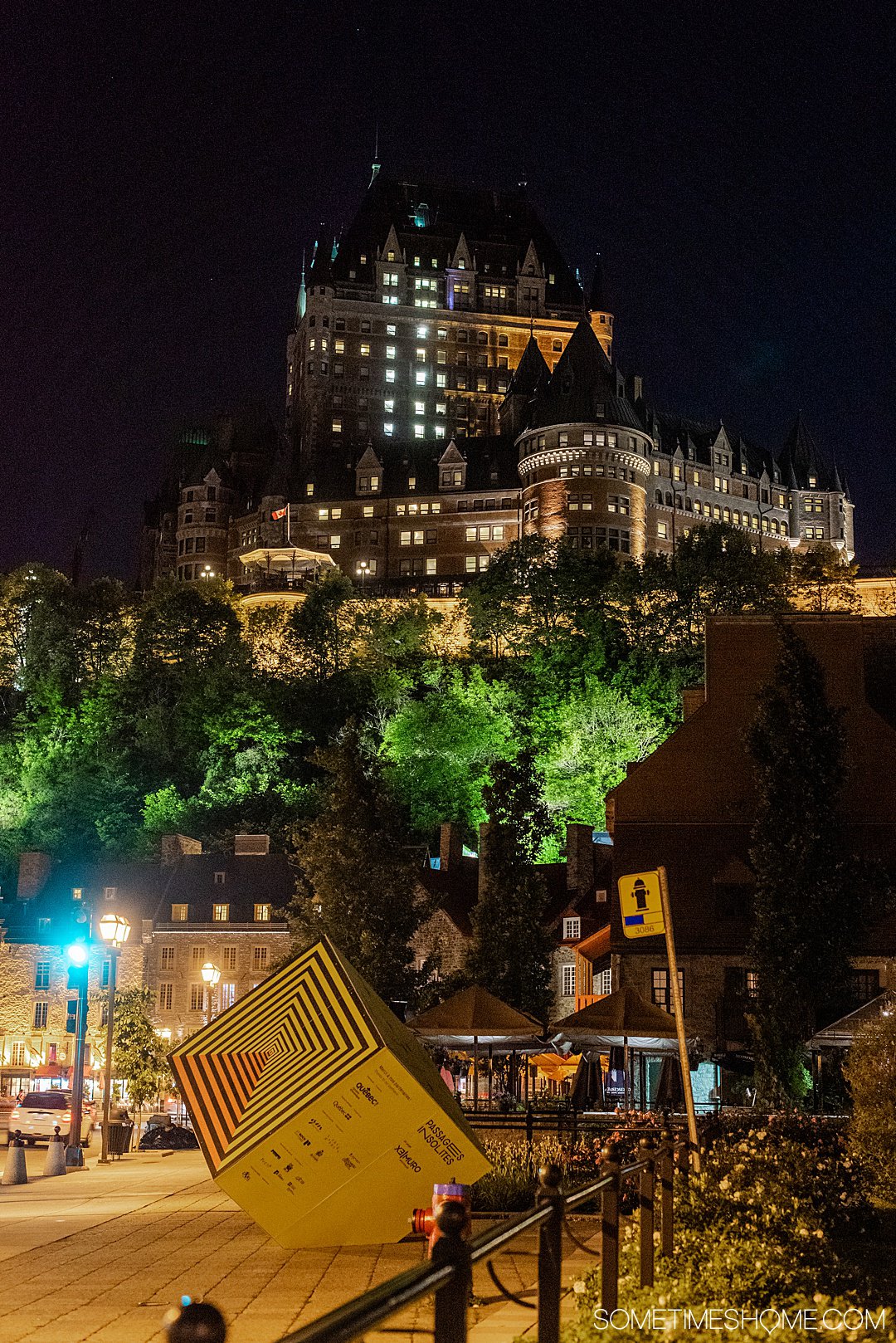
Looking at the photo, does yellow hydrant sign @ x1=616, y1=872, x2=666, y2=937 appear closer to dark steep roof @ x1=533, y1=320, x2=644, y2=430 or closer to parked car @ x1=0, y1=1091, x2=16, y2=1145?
parked car @ x1=0, y1=1091, x2=16, y2=1145

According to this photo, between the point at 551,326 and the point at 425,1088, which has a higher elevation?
the point at 551,326

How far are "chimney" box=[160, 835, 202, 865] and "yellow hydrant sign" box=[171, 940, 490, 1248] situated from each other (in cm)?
6260

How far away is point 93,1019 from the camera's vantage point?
68688 mm

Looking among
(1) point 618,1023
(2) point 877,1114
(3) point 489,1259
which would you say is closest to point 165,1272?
(3) point 489,1259

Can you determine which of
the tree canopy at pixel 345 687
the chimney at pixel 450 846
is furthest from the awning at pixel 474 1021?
the tree canopy at pixel 345 687

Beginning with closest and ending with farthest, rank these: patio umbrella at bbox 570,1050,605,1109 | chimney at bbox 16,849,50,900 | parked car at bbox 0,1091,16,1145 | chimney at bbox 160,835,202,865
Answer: patio umbrella at bbox 570,1050,605,1109 → parked car at bbox 0,1091,16,1145 → chimney at bbox 160,835,202,865 → chimney at bbox 16,849,50,900

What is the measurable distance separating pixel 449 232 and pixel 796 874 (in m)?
138

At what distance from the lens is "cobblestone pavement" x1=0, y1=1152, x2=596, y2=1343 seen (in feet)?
37.7

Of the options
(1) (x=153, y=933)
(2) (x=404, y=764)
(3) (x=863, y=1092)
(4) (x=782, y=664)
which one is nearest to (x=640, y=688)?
(2) (x=404, y=764)

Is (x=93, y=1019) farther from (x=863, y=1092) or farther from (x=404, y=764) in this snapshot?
(x=863, y=1092)

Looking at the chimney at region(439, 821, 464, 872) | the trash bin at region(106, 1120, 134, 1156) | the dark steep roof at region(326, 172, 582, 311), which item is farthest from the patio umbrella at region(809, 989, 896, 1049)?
the dark steep roof at region(326, 172, 582, 311)

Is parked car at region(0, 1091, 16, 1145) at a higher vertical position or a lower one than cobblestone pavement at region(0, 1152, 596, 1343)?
lower

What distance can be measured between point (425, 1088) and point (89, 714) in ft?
302

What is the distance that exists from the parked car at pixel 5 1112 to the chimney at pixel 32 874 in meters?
11.9
